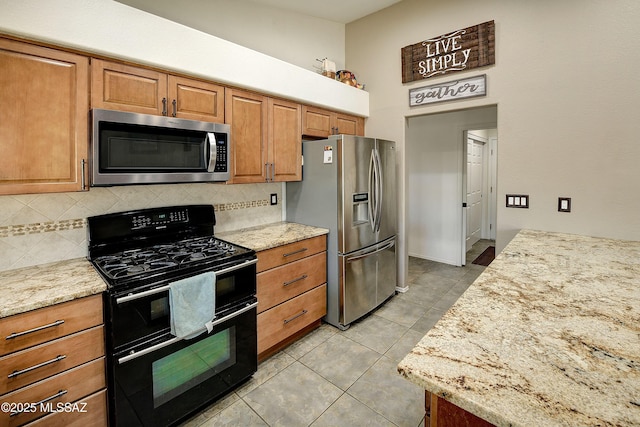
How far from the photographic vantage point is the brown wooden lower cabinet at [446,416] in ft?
2.42

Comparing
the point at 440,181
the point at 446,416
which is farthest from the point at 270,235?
the point at 440,181

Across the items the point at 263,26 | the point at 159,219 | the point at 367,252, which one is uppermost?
the point at 263,26

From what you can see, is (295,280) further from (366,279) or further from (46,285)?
(46,285)

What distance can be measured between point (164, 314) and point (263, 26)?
272 cm

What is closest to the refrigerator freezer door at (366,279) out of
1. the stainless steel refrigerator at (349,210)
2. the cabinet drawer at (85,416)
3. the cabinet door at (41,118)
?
the stainless steel refrigerator at (349,210)

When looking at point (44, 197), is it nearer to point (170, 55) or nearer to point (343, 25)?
point (170, 55)

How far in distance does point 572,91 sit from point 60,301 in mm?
3567

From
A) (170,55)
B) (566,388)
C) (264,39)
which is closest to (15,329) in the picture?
(170,55)

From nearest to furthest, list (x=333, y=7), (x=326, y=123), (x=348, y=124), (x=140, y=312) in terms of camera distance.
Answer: (x=140, y=312), (x=326, y=123), (x=333, y=7), (x=348, y=124)

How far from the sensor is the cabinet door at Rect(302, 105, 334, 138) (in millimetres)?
2830

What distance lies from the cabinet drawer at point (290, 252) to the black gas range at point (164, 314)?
0.48 feet

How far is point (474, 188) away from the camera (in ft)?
17.7

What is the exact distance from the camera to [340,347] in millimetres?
2475

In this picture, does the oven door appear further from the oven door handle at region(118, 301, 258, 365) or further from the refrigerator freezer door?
the refrigerator freezer door
